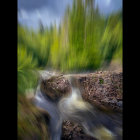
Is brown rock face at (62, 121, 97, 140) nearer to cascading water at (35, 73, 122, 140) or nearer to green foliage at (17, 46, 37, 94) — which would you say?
cascading water at (35, 73, 122, 140)

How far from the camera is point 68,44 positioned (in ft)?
4.97

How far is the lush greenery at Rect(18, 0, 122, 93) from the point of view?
150 cm

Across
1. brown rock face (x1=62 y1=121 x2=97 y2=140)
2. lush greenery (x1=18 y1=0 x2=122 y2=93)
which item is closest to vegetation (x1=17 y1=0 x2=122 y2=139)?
lush greenery (x1=18 y1=0 x2=122 y2=93)

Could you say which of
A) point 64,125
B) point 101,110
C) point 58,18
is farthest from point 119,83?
point 58,18

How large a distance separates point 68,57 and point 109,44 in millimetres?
318

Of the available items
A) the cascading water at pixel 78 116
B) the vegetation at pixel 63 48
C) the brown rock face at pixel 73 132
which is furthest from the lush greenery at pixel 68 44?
the brown rock face at pixel 73 132

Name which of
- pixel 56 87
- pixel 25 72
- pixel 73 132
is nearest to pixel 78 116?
pixel 73 132

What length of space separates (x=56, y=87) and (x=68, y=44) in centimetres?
33

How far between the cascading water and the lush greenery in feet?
0.42

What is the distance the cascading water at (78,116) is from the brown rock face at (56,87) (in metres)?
0.03

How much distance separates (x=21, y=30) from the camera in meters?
1.51

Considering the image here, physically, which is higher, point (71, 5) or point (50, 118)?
point (71, 5)

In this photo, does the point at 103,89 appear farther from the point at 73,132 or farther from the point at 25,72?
the point at 25,72
